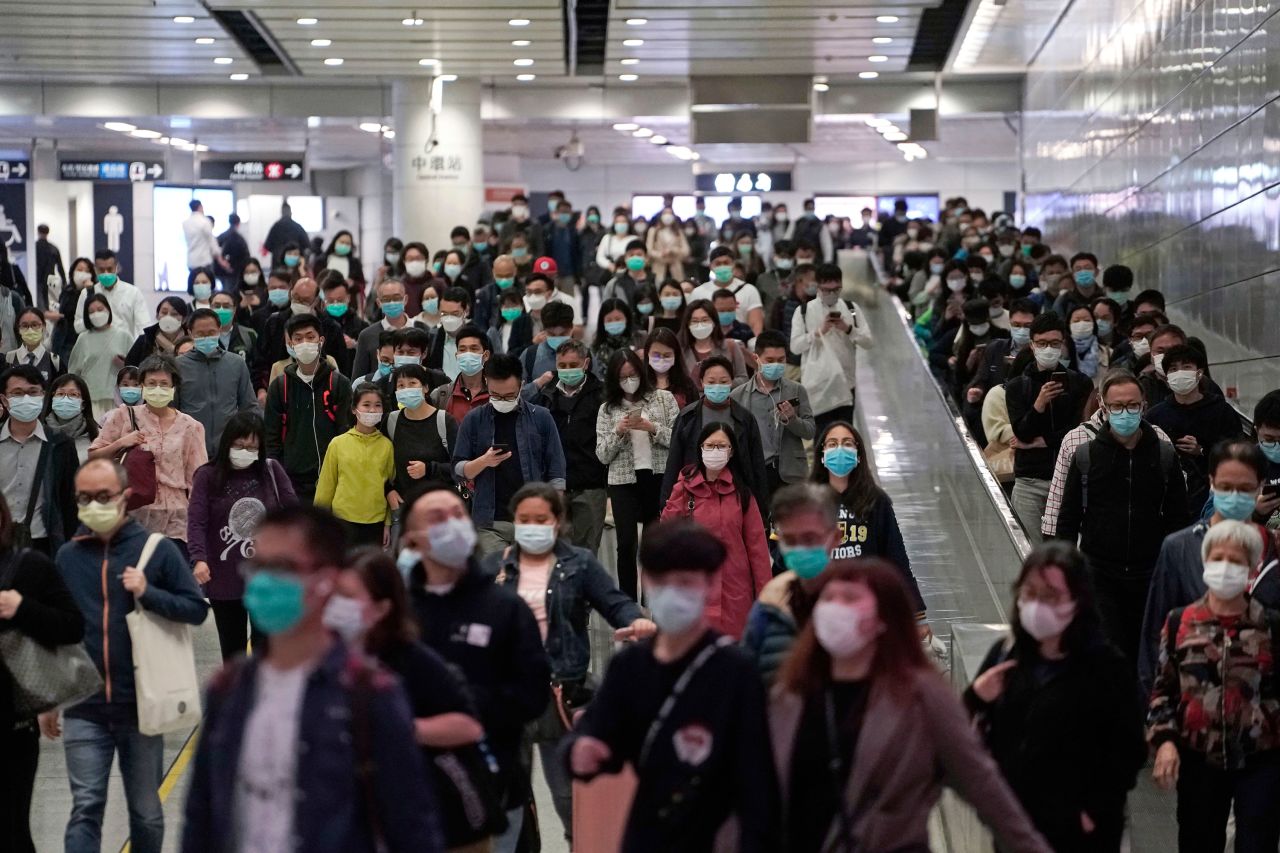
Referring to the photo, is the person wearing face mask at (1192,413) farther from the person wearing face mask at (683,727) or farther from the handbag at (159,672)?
the person wearing face mask at (683,727)

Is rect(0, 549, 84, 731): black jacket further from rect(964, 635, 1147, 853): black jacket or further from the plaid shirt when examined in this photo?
the plaid shirt

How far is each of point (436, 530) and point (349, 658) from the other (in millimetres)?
1305

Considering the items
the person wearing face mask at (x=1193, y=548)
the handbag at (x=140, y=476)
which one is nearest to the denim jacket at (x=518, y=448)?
the handbag at (x=140, y=476)

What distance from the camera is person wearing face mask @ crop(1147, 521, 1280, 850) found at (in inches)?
274

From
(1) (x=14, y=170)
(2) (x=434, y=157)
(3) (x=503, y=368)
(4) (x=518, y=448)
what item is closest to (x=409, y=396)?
(3) (x=503, y=368)

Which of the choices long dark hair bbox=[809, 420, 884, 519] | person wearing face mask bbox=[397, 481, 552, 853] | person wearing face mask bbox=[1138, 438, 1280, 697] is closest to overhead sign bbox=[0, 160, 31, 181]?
long dark hair bbox=[809, 420, 884, 519]

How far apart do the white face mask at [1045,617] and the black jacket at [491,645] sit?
1.49 m

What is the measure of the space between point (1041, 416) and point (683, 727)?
25.5 feet

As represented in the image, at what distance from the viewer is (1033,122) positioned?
3203 centimetres

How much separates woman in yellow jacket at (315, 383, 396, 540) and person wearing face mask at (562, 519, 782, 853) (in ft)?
19.6

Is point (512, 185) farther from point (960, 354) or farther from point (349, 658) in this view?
point (349, 658)

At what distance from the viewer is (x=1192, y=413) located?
425 inches

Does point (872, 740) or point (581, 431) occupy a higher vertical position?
point (581, 431)

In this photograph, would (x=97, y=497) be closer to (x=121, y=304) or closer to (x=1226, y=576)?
(x=1226, y=576)
